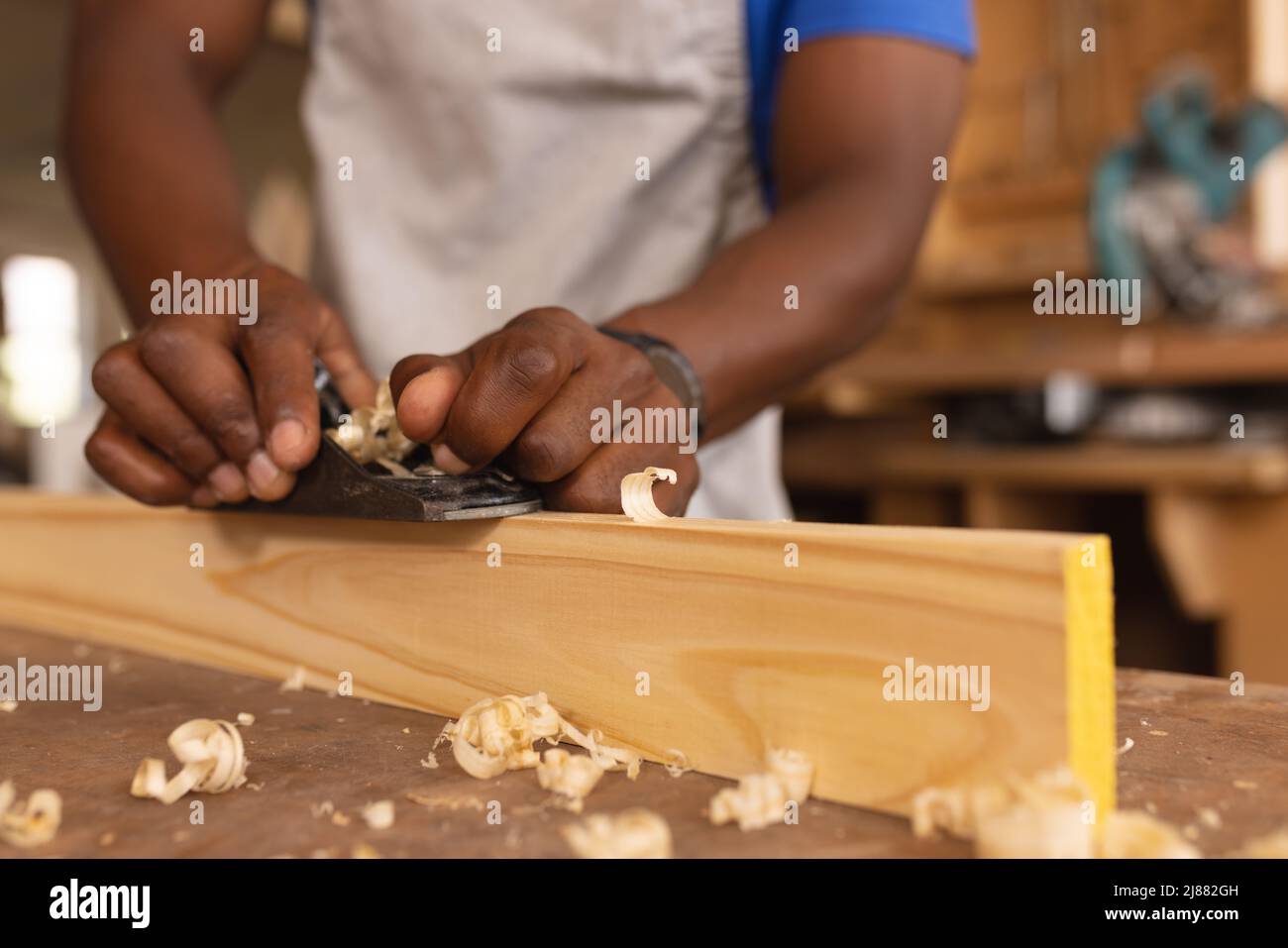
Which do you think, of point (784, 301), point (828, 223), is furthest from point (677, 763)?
point (828, 223)

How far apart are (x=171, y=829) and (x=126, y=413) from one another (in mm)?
379

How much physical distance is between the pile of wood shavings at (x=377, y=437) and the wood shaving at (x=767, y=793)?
0.32 metres

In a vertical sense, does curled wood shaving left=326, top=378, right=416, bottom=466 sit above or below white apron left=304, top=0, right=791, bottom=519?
below

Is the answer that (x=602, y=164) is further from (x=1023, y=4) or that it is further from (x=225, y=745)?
(x=1023, y=4)

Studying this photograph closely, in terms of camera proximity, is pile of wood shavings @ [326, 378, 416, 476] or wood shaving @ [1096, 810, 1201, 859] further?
pile of wood shavings @ [326, 378, 416, 476]

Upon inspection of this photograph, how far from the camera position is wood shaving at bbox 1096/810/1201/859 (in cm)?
43

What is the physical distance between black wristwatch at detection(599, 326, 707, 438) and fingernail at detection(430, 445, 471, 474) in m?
0.14

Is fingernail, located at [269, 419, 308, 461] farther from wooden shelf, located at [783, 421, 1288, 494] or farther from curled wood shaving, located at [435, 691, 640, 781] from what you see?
wooden shelf, located at [783, 421, 1288, 494]

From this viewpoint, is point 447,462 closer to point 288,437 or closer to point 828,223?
point 288,437

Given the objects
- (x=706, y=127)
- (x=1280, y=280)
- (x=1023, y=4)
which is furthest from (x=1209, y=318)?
(x=706, y=127)

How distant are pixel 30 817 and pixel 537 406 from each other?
0.33 m

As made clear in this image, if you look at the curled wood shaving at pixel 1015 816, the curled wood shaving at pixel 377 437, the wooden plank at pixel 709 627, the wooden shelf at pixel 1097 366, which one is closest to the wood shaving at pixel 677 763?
the wooden plank at pixel 709 627

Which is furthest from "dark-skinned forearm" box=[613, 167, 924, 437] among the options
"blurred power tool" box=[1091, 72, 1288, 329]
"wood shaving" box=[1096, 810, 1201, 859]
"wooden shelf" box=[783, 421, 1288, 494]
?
"blurred power tool" box=[1091, 72, 1288, 329]

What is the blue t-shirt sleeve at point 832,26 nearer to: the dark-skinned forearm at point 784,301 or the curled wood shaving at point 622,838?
the dark-skinned forearm at point 784,301
